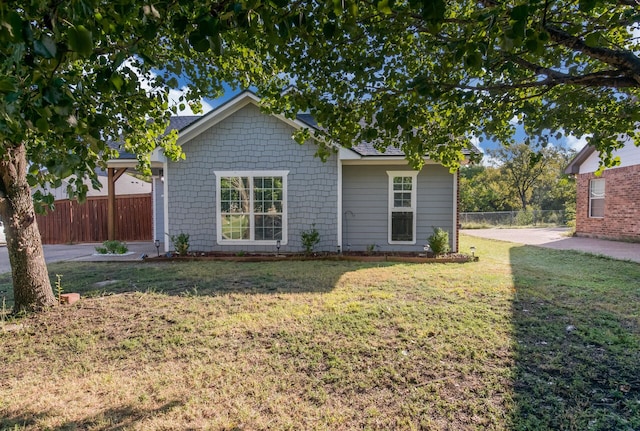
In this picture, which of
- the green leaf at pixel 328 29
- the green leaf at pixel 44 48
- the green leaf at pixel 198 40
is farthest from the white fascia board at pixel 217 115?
the green leaf at pixel 44 48

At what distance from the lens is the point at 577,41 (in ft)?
8.64

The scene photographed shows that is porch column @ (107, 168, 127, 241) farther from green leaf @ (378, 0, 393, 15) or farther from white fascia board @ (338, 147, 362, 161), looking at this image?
green leaf @ (378, 0, 393, 15)

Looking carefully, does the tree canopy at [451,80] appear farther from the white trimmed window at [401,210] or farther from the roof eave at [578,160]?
the roof eave at [578,160]

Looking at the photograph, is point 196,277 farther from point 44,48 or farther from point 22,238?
point 44,48

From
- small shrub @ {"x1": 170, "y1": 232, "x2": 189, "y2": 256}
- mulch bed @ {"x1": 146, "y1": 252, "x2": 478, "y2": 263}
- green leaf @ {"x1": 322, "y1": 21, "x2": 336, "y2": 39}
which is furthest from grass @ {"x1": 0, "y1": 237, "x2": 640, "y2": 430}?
small shrub @ {"x1": 170, "y1": 232, "x2": 189, "y2": 256}

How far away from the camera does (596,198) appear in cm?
1517

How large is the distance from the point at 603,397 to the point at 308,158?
7.95 meters

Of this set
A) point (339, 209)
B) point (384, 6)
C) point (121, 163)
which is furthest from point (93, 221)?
point (384, 6)

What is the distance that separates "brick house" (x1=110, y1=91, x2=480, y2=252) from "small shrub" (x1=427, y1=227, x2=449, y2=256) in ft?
2.25

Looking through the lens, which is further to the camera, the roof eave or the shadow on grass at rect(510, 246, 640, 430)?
the roof eave

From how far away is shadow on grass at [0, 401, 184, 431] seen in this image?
2.48 m

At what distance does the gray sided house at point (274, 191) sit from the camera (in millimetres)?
9602

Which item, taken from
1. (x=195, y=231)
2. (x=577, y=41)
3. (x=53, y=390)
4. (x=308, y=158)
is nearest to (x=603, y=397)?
(x=577, y=41)

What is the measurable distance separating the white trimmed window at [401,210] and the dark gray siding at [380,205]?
0.13m
